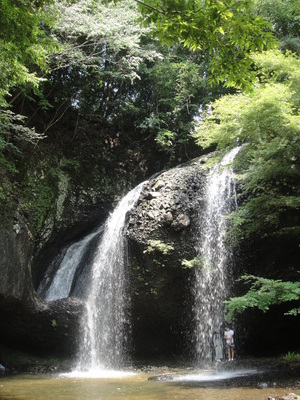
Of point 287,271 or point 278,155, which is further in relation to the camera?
point 287,271

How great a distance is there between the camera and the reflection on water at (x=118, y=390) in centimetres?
564

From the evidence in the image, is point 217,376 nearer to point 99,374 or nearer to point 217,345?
point 217,345

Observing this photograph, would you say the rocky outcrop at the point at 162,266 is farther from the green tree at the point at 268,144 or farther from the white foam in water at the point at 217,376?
the white foam in water at the point at 217,376

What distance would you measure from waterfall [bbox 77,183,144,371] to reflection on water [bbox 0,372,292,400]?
2.23 meters

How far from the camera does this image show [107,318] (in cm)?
1104

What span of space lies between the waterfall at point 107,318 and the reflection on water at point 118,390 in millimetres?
2234

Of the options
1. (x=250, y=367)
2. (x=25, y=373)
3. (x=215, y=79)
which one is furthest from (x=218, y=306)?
(x=215, y=79)

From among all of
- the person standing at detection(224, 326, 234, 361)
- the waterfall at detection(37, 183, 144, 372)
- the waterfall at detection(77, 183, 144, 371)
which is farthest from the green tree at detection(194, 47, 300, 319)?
the waterfall at detection(37, 183, 144, 372)

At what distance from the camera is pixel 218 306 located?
412 inches

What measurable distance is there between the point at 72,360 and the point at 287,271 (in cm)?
735

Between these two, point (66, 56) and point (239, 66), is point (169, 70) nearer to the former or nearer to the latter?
point (66, 56)

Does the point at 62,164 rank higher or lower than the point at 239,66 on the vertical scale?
higher

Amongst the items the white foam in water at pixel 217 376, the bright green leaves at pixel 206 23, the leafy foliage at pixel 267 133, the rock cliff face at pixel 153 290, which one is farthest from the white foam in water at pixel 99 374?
the bright green leaves at pixel 206 23

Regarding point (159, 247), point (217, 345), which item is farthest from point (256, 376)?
point (159, 247)
